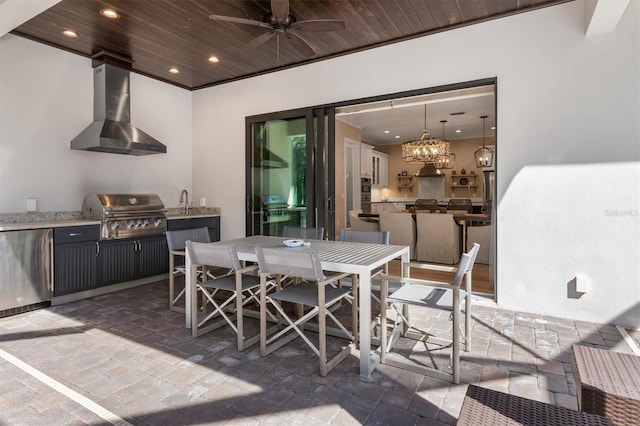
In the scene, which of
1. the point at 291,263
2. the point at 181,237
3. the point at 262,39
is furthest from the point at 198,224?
the point at 291,263

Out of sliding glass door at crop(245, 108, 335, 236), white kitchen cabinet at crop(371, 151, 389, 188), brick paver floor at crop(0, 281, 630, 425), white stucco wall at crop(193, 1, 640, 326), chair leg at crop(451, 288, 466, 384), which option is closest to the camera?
brick paver floor at crop(0, 281, 630, 425)

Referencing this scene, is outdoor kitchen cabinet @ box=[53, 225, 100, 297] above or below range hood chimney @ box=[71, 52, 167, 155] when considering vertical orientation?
below

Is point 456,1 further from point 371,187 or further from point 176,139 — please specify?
point 371,187

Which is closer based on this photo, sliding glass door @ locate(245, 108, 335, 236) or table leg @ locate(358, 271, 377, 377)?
table leg @ locate(358, 271, 377, 377)

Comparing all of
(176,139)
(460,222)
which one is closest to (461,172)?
(460,222)

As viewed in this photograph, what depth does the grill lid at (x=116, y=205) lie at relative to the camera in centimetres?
430

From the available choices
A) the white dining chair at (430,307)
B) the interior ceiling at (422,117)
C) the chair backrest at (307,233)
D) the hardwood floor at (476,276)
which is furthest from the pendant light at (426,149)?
the white dining chair at (430,307)

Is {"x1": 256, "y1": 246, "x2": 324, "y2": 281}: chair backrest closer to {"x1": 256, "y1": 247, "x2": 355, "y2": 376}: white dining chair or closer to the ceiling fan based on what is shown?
{"x1": 256, "y1": 247, "x2": 355, "y2": 376}: white dining chair

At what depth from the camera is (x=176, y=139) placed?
5867mm

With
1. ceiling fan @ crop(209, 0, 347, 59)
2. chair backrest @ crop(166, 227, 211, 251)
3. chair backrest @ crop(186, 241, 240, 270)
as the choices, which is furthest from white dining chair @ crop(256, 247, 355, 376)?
ceiling fan @ crop(209, 0, 347, 59)

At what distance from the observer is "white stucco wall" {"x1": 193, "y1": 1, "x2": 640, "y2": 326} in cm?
317

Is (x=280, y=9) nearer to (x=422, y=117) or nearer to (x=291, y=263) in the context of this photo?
(x=291, y=263)

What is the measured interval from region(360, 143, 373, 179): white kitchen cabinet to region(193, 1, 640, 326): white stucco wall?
4515 millimetres

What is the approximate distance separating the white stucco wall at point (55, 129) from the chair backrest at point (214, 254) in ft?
8.66
